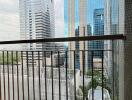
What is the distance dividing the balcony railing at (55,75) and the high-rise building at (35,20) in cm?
23

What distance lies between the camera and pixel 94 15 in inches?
96.6

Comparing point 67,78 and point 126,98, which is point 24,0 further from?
point 126,98

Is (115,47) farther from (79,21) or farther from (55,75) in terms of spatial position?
(55,75)

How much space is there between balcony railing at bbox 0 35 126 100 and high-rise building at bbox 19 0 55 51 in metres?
0.23

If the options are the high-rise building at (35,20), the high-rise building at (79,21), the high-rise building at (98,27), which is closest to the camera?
the high-rise building at (98,27)

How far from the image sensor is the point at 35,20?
2986 mm

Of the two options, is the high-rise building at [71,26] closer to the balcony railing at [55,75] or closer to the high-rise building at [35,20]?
the balcony railing at [55,75]

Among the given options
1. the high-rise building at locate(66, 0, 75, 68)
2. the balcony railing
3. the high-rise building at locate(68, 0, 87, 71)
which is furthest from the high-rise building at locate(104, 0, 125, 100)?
the high-rise building at locate(66, 0, 75, 68)

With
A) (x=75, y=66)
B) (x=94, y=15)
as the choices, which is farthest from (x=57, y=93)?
(x=94, y=15)

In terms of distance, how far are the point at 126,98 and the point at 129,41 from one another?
0.49 metres

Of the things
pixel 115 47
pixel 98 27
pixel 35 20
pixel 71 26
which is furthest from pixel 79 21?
pixel 35 20

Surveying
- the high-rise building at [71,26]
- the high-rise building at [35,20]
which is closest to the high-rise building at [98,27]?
the high-rise building at [71,26]

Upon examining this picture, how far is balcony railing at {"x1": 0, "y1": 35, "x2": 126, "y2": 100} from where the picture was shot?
2.39 m

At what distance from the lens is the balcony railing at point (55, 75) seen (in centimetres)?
239
